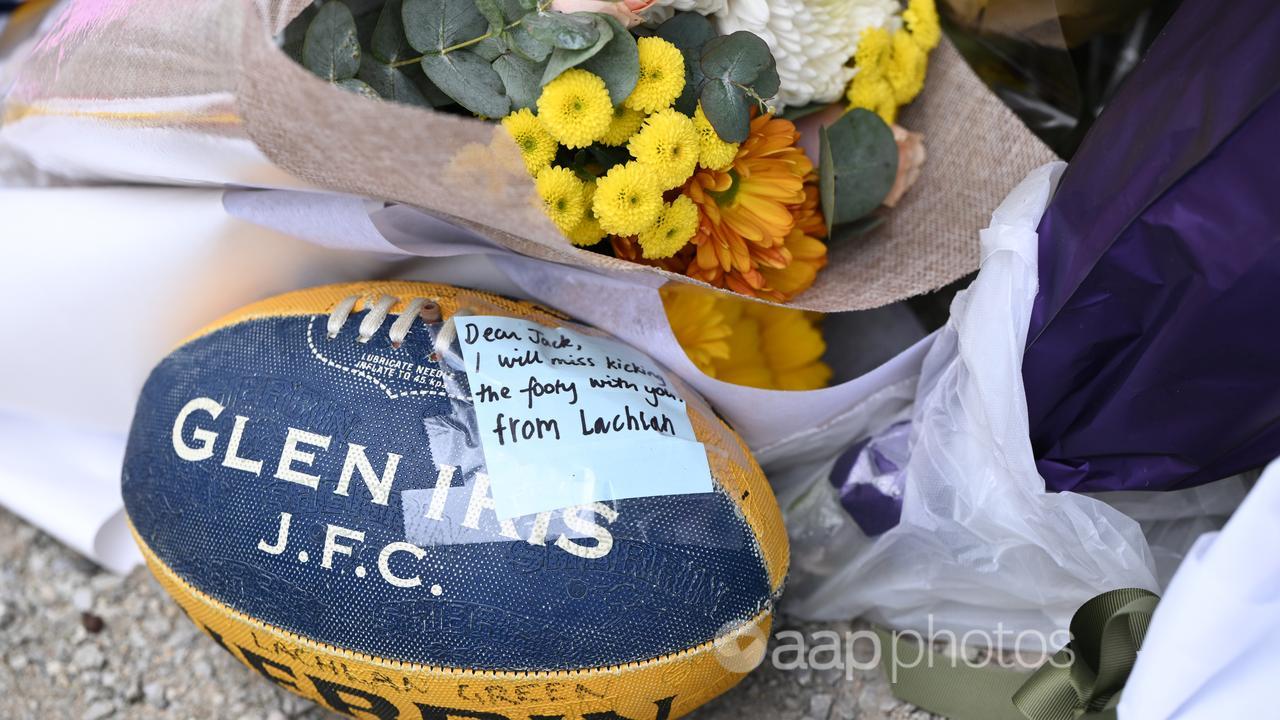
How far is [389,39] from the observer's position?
788 millimetres

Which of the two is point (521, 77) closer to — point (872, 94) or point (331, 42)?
point (331, 42)

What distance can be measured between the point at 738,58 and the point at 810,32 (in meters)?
0.13

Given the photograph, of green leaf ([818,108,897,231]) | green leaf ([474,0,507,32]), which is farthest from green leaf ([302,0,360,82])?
green leaf ([818,108,897,231])

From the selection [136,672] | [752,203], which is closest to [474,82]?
[752,203]

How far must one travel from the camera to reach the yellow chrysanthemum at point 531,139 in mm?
729

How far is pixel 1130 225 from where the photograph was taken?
2.26ft

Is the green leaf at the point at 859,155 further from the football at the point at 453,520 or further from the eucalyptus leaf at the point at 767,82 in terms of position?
the football at the point at 453,520

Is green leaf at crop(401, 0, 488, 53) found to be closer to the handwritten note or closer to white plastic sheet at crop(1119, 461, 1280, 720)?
the handwritten note

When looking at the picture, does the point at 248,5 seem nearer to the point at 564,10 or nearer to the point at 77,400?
the point at 564,10

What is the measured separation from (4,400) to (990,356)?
105cm

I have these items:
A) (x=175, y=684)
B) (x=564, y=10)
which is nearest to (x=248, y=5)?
(x=564, y=10)

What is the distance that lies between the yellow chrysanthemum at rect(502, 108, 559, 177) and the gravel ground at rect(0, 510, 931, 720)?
0.59 metres

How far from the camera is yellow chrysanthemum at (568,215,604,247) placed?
0.79 metres

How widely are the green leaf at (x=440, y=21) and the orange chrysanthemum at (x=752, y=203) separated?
0.22 m
